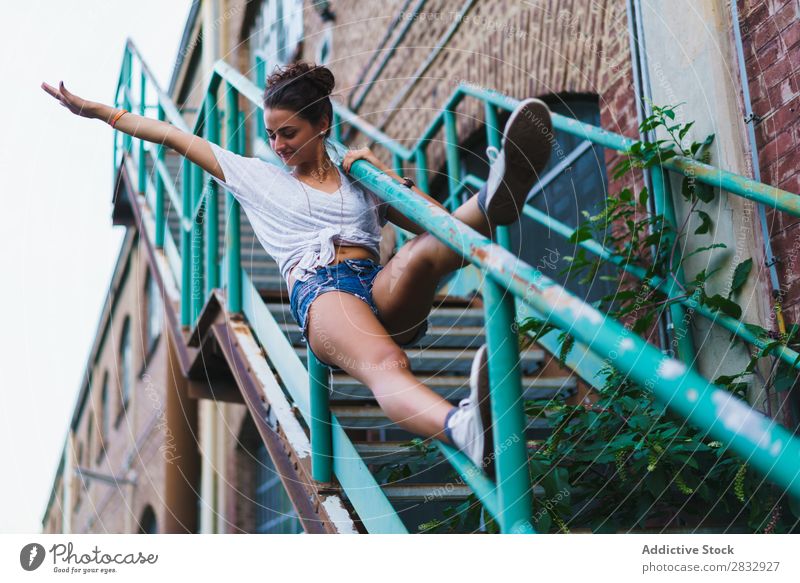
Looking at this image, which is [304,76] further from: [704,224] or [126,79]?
[126,79]

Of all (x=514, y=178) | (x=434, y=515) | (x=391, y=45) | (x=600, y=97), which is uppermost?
(x=391, y=45)

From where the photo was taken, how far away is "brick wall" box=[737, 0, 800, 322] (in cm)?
248

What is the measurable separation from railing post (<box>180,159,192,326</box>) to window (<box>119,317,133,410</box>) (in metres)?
8.17

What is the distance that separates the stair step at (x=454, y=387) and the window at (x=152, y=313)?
311 inches

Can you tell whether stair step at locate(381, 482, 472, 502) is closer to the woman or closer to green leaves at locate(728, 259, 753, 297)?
the woman

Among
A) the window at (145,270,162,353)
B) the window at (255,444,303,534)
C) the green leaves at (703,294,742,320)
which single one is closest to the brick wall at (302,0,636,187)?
the green leaves at (703,294,742,320)

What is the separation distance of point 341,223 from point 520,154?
66cm

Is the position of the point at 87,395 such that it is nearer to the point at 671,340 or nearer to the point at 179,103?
the point at 179,103

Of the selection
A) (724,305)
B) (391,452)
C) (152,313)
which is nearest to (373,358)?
(391,452)

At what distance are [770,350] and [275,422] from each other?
1.30m

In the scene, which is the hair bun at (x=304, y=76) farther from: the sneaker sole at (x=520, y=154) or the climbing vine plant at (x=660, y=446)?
the climbing vine plant at (x=660, y=446)

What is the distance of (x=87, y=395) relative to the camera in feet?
48.8

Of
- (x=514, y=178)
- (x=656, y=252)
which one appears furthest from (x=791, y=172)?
(x=514, y=178)

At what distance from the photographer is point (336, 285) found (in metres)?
2.12
